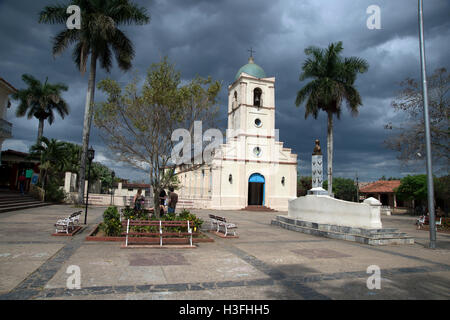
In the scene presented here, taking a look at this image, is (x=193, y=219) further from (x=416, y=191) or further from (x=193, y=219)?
(x=416, y=191)

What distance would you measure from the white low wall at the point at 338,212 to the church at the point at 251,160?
1391 centimetres

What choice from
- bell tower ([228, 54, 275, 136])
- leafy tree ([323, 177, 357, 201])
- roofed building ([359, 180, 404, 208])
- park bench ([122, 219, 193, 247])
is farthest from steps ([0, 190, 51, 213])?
leafy tree ([323, 177, 357, 201])

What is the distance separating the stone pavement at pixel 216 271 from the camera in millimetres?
4582

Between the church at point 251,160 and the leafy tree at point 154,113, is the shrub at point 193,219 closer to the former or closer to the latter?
the leafy tree at point 154,113

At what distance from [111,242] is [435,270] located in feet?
27.6

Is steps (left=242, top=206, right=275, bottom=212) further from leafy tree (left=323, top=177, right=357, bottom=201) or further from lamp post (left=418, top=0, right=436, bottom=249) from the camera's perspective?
leafy tree (left=323, top=177, right=357, bottom=201)

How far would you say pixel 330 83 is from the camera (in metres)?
23.8

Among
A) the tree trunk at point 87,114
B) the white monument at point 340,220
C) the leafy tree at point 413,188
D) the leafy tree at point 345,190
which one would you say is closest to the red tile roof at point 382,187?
the leafy tree at point 345,190

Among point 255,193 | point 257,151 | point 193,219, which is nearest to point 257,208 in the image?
point 255,193

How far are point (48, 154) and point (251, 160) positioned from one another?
60.1ft

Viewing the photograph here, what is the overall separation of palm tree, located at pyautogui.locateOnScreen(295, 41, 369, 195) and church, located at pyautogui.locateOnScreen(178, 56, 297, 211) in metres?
6.43

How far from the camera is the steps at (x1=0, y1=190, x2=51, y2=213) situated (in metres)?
16.7
